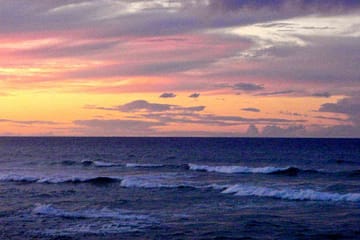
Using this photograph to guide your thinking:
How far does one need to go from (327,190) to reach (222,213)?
1197 centimetres

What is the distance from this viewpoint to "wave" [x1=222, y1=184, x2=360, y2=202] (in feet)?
104

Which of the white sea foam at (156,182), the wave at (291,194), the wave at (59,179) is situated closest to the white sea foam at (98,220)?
the wave at (291,194)

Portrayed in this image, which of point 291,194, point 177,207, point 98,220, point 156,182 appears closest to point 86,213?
point 98,220

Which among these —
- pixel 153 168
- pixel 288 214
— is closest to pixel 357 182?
pixel 288 214

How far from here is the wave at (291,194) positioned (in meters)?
31.6

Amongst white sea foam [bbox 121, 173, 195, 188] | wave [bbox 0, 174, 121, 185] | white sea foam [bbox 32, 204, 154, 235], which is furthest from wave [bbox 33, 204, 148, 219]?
wave [bbox 0, 174, 121, 185]

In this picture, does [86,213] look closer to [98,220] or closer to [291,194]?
[98,220]

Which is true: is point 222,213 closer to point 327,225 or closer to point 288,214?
point 288,214

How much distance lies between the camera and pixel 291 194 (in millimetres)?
32875

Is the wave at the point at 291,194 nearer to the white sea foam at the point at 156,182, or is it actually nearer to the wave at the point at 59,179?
the white sea foam at the point at 156,182

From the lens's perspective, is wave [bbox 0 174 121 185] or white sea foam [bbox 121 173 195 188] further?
wave [bbox 0 174 121 185]

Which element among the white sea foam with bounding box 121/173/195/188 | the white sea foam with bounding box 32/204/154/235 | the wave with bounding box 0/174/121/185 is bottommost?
the white sea foam with bounding box 32/204/154/235

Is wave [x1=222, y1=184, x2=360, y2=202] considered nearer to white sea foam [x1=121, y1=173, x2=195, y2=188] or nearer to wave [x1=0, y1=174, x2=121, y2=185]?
white sea foam [x1=121, y1=173, x2=195, y2=188]

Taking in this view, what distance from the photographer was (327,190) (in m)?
35.4
